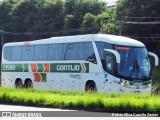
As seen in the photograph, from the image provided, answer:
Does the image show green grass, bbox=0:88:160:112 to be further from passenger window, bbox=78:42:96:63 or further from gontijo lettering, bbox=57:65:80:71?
gontijo lettering, bbox=57:65:80:71

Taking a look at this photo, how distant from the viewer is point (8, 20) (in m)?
74.3

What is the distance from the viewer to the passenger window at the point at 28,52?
27828mm

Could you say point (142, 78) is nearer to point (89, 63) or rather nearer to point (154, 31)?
point (89, 63)

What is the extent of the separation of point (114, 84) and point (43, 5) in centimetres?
4900

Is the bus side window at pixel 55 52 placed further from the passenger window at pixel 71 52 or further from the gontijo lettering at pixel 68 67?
the passenger window at pixel 71 52

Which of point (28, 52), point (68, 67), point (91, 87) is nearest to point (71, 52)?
point (68, 67)

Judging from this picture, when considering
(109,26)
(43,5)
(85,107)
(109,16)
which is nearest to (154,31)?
(109,26)

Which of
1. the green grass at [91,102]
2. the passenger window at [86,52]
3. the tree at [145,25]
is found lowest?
the green grass at [91,102]

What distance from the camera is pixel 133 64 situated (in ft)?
70.1

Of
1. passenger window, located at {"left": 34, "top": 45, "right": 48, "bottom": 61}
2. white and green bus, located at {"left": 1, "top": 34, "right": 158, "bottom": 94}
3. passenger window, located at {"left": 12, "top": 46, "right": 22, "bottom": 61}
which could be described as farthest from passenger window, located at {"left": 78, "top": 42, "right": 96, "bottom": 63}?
passenger window, located at {"left": 12, "top": 46, "right": 22, "bottom": 61}

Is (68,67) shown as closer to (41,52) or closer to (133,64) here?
(41,52)

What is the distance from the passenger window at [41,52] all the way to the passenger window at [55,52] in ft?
1.46

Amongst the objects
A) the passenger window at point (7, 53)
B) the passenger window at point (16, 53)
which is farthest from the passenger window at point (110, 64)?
the passenger window at point (7, 53)

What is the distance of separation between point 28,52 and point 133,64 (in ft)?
30.6
